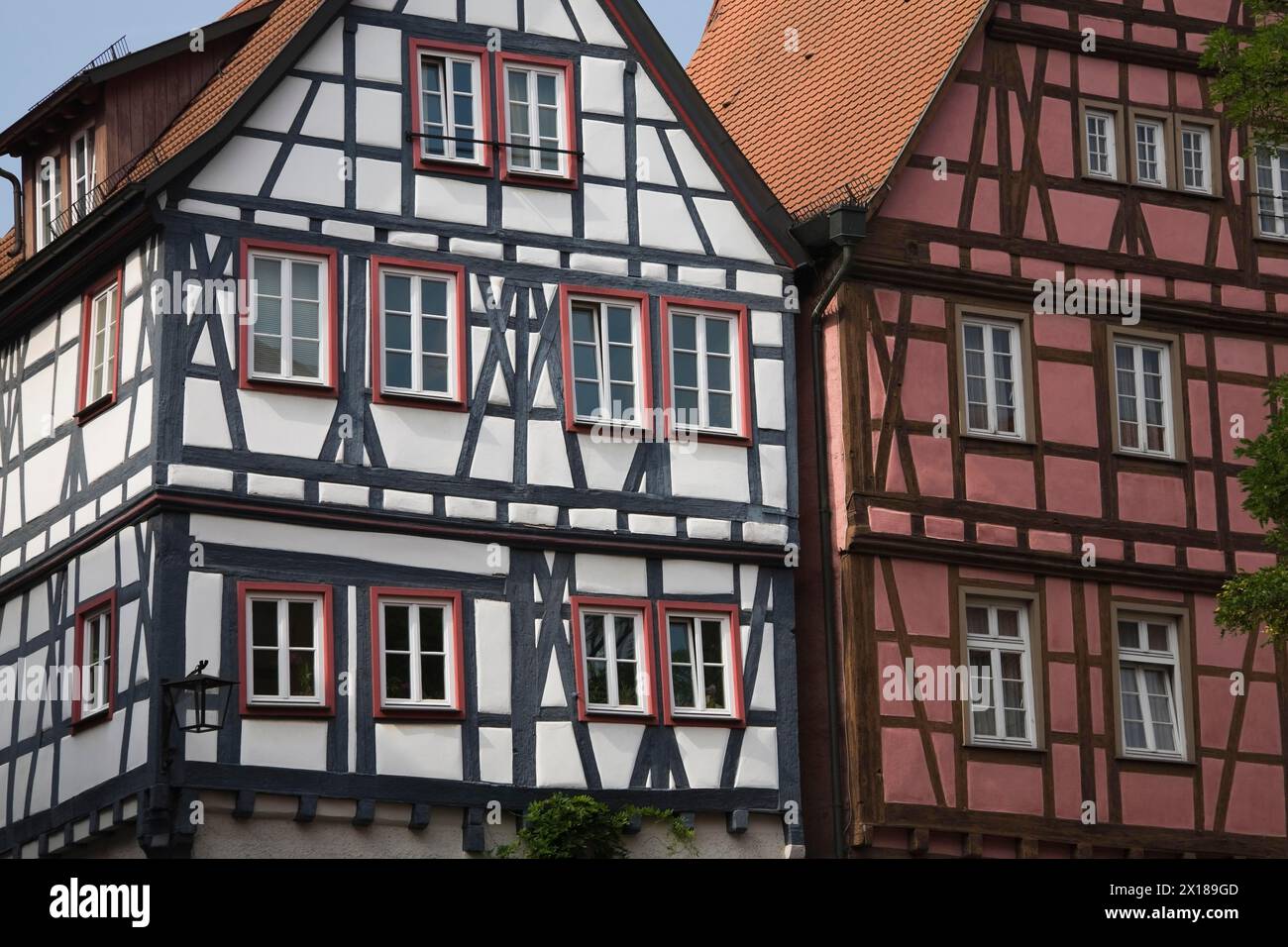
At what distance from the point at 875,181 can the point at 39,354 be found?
28.5 ft

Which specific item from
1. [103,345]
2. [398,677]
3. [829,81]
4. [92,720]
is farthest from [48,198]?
[829,81]

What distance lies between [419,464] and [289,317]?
1808 millimetres

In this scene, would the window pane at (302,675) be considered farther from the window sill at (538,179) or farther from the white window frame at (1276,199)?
the white window frame at (1276,199)

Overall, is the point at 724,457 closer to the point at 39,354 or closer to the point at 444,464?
the point at 444,464

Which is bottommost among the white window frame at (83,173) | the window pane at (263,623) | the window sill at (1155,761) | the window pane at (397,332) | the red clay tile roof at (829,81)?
the window sill at (1155,761)

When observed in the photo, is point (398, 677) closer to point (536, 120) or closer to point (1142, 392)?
point (536, 120)

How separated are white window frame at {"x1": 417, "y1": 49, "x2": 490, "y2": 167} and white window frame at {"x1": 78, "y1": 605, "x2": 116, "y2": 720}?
540cm

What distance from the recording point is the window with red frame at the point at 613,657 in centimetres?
2619

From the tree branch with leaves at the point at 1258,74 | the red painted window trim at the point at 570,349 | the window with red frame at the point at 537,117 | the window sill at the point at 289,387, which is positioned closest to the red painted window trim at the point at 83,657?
the window sill at the point at 289,387

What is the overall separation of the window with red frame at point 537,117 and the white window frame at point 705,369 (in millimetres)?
1827

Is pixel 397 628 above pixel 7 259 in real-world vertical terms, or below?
below

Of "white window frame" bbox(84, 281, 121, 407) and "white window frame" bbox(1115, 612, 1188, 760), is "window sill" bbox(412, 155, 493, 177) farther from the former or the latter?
"white window frame" bbox(1115, 612, 1188, 760)

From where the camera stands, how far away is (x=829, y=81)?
31578 mm

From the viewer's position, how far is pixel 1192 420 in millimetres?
29469
